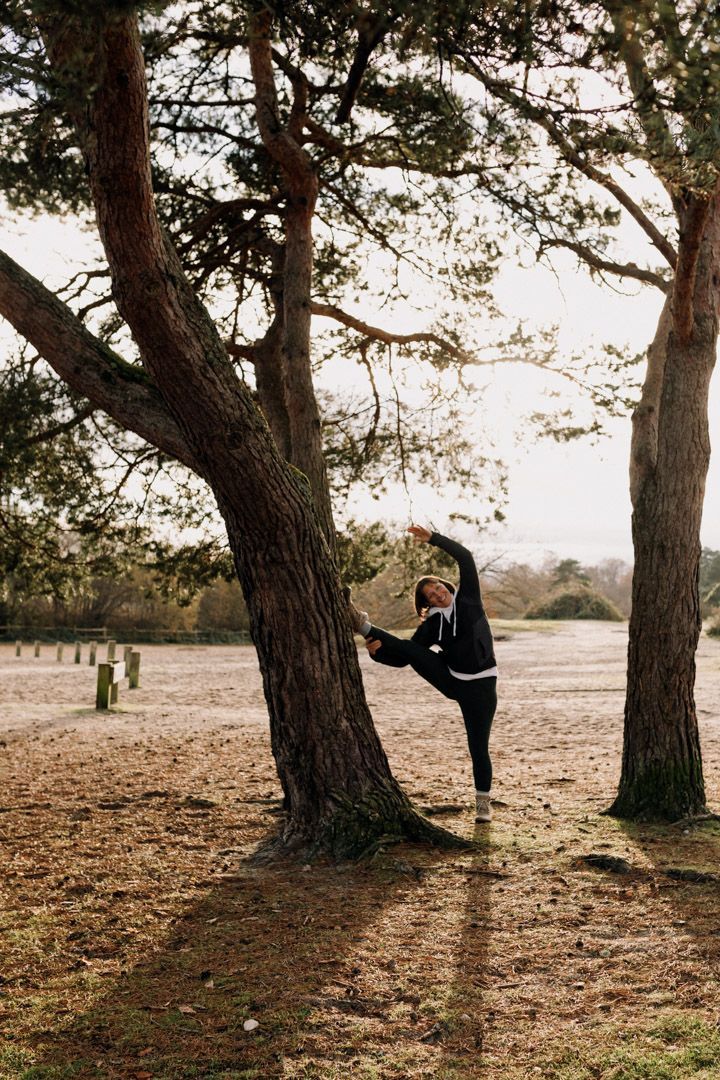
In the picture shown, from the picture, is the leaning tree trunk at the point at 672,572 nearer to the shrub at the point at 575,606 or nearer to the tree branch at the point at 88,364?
the tree branch at the point at 88,364

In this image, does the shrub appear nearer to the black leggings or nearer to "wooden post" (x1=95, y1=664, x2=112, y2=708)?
"wooden post" (x1=95, y1=664, x2=112, y2=708)

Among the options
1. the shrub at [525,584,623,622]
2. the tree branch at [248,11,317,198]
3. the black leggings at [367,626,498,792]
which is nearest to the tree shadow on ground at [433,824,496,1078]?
the black leggings at [367,626,498,792]

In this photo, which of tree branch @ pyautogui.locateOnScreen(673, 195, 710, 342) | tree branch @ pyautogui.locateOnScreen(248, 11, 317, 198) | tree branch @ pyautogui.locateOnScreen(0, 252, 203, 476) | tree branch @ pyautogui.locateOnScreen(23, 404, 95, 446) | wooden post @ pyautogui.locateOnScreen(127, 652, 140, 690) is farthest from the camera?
Result: wooden post @ pyautogui.locateOnScreen(127, 652, 140, 690)

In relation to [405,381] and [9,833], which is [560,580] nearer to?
[405,381]

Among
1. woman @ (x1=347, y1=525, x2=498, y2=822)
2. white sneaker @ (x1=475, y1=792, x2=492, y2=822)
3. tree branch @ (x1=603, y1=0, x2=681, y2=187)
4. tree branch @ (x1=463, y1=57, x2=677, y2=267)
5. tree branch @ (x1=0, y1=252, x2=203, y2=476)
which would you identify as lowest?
white sneaker @ (x1=475, y1=792, x2=492, y2=822)

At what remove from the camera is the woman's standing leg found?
6.64 meters

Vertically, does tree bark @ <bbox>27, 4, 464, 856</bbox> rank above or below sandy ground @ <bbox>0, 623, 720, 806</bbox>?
above

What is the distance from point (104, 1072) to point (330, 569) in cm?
326

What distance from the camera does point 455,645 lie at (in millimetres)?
6609

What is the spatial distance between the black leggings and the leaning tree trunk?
1.19 m

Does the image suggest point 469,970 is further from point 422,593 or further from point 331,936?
point 422,593

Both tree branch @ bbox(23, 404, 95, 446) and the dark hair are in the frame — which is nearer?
the dark hair

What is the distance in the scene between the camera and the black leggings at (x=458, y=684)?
659 centimetres

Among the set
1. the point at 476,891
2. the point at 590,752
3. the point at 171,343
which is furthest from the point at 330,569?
the point at 590,752
